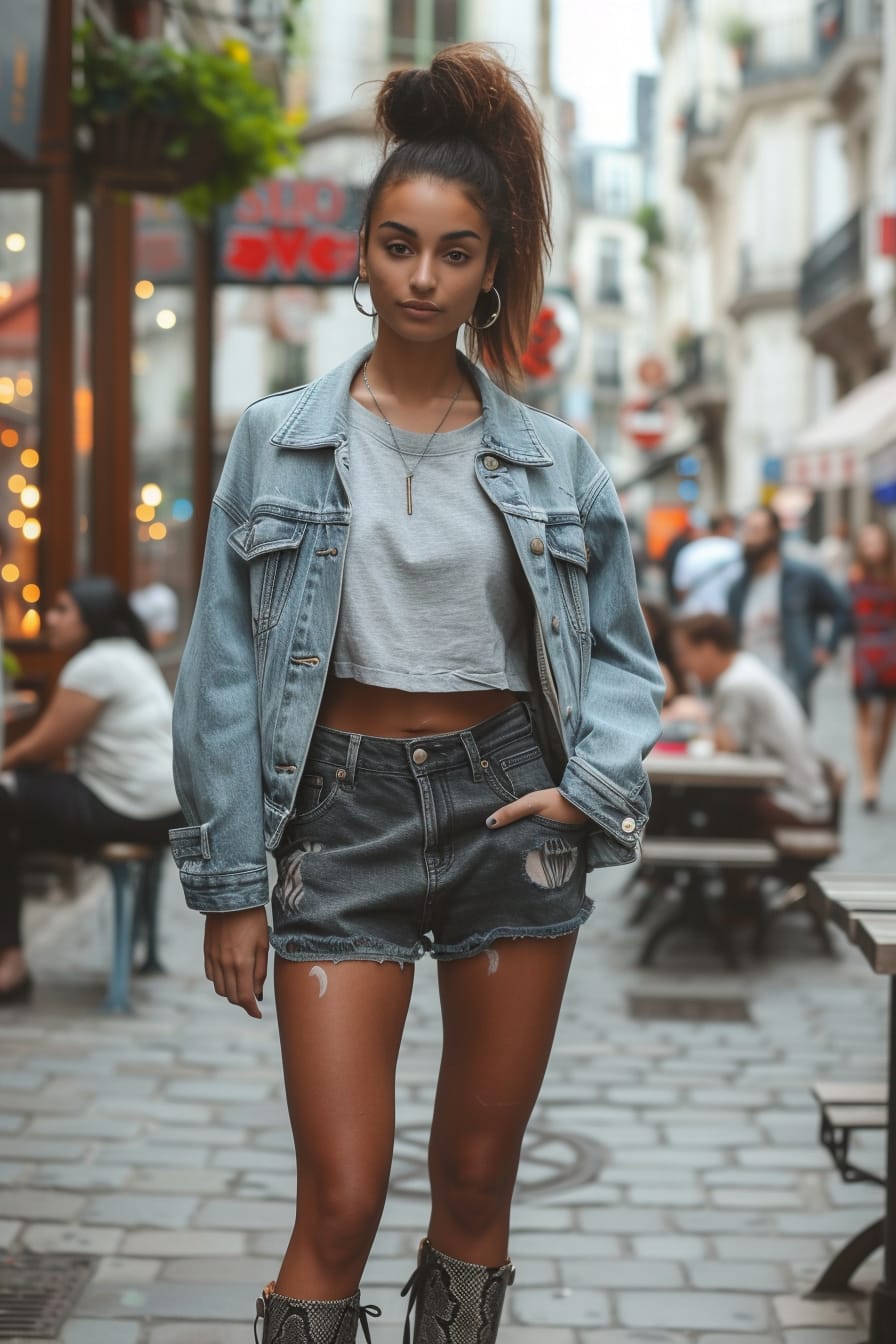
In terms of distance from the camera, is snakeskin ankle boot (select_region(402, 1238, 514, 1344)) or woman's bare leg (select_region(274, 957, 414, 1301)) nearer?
woman's bare leg (select_region(274, 957, 414, 1301))

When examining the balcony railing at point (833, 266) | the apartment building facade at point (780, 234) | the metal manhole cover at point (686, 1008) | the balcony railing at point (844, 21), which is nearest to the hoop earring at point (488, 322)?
the metal manhole cover at point (686, 1008)

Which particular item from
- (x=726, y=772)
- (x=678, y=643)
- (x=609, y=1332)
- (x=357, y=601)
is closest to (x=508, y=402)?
(x=357, y=601)

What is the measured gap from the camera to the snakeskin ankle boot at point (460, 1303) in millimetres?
2895

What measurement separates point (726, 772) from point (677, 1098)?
7.70 ft

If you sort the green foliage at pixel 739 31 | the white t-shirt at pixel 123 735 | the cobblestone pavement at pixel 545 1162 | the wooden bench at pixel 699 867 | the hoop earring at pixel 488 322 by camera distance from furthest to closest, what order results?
the green foliage at pixel 739 31 < the wooden bench at pixel 699 867 < the white t-shirt at pixel 123 735 < the cobblestone pavement at pixel 545 1162 < the hoop earring at pixel 488 322

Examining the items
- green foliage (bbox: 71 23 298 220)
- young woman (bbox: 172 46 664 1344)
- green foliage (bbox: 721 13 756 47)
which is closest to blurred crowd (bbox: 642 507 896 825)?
young woman (bbox: 172 46 664 1344)

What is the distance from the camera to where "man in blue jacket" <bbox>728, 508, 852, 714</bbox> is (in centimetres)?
1095

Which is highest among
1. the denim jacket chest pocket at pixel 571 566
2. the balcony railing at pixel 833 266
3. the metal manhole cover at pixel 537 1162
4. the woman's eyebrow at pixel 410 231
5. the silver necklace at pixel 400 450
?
the balcony railing at pixel 833 266

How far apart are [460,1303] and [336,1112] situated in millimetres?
424

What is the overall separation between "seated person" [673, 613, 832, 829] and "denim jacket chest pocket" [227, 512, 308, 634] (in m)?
5.70

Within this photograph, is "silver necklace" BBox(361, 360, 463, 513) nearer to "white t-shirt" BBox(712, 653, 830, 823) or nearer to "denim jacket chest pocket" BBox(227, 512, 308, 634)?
"denim jacket chest pocket" BBox(227, 512, 308, 634)

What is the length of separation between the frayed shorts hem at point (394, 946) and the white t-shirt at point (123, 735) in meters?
4.18

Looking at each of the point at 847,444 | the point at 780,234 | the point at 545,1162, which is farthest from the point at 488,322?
the point at 780,234

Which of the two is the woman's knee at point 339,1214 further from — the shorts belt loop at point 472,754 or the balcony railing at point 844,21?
the balcony railing at point 844,21
